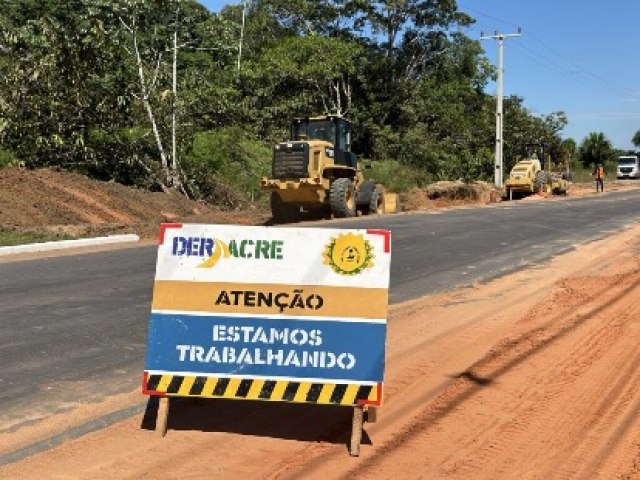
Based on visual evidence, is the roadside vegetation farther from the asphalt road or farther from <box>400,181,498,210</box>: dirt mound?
the asphalt road

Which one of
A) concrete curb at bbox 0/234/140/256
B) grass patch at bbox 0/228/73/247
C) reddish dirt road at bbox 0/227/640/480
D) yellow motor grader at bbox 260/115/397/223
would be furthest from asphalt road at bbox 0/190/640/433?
grass patch at bbox 0/228/73/247

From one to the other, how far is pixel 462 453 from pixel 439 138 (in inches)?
1818

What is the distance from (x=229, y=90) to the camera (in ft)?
117

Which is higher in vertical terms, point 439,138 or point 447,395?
point 439,138

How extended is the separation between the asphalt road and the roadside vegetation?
32.1 ft

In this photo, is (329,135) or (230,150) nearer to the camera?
(329,135)

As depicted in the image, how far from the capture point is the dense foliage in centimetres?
2478

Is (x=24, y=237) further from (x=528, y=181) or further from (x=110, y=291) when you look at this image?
(x=528, y=181)

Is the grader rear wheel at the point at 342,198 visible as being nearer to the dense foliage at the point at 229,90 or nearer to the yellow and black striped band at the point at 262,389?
the dense foliage at the point at 229,90

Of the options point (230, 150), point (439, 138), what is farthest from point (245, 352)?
point (439, 138)

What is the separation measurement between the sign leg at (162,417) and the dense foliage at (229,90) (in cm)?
2147

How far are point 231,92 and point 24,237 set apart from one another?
21.1 meters

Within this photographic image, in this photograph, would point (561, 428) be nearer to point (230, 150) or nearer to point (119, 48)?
point (119, 48)

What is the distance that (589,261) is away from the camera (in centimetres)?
1390
